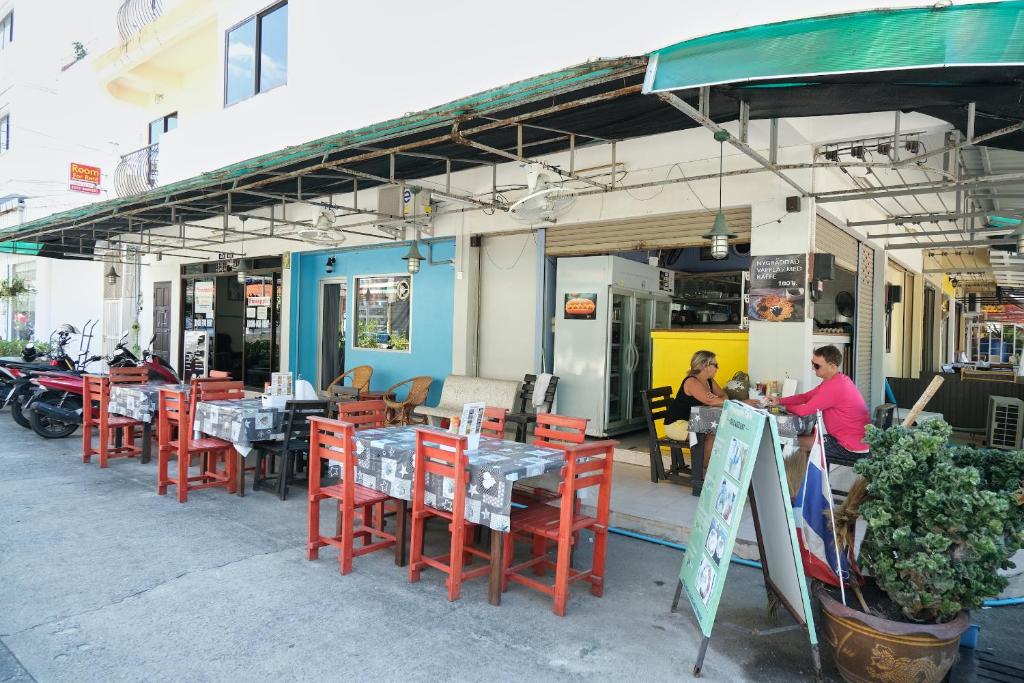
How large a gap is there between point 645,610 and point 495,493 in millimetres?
1145

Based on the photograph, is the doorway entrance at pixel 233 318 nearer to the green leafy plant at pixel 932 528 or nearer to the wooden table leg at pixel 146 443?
the wooden table leg at pixel 146 443

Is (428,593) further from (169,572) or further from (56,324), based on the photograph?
(56,324)

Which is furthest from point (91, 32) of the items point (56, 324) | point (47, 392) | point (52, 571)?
point (52, 571)

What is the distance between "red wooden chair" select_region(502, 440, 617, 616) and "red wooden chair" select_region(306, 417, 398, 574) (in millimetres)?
984

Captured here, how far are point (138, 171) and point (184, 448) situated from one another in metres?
12.6

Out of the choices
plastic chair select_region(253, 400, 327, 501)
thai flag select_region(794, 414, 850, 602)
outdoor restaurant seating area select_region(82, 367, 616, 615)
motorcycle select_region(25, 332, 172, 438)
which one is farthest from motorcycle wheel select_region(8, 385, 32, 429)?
thai flag select_region(794, 414, 850, 602)

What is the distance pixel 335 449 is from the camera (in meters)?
4.50

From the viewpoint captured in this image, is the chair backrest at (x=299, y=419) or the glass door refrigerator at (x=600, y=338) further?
the glass door refrigerator at (x=600, y=338)

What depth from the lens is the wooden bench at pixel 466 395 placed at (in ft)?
28.1

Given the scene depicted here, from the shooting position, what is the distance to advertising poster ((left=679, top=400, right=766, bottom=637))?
10.1 feet

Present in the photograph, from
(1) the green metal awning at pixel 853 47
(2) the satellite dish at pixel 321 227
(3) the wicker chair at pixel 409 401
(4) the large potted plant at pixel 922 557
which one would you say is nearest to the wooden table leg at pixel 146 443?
(3) the wicker chair at pixel 409 401

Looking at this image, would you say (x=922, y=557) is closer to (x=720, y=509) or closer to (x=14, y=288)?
(x=720, y=509)

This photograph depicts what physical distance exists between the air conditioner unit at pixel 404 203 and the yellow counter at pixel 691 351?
3.80 metres

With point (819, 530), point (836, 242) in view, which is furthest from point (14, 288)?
point (819, 530)
